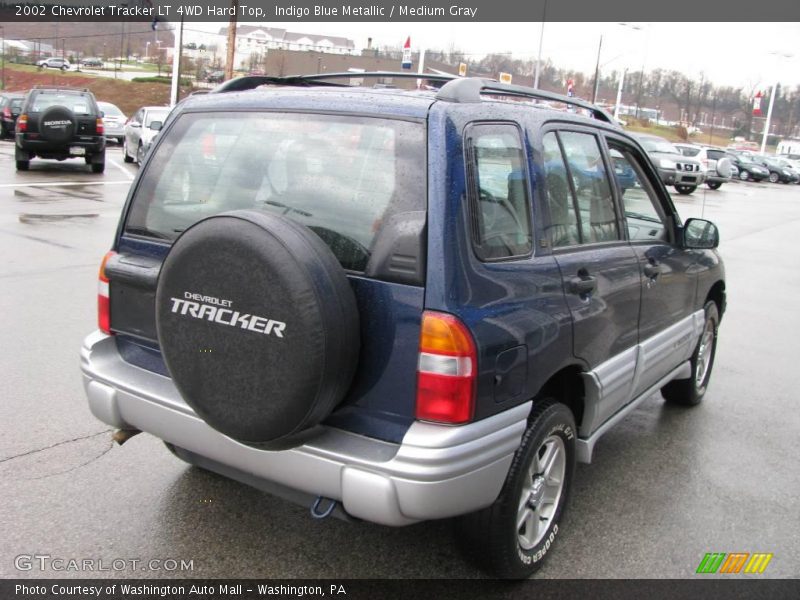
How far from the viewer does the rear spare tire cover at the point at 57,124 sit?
17.4 metres

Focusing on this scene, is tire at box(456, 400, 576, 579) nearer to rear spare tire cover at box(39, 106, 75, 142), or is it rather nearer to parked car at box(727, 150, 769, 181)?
rear spare tire cover at box(39, 106, 75, 142)

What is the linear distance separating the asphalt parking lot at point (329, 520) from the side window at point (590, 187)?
2.96 ft

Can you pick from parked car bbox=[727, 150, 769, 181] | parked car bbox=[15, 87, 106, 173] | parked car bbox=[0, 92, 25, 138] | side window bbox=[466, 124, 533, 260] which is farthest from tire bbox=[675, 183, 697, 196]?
side window bbox=[466, 124, 533, 260]

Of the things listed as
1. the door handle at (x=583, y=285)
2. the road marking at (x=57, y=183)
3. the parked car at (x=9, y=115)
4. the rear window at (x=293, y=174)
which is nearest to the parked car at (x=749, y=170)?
the parked car at (x=9, y=115)

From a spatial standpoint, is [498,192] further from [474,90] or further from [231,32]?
[231,32]

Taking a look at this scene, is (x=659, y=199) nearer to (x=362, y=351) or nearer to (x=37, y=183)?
(x=362, y=351)

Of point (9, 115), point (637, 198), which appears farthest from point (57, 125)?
point (637, 198)

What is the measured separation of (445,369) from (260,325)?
0.62 metres

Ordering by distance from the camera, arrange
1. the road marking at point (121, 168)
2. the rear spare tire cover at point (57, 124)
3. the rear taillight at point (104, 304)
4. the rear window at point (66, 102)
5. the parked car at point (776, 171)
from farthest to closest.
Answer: the parked car at point (776, 171) < the road marking at point (121, 168) < the rear window at point (66, 102) < the rear spare tire cover at point (57, 124) < the rear taillight at point (104, 304)

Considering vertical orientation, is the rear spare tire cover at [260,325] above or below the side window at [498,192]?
below

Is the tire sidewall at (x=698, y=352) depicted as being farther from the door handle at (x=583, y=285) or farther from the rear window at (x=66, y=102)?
the rear window at (x=66, y=102)

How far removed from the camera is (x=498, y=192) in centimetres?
295

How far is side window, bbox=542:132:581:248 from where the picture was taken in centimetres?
324

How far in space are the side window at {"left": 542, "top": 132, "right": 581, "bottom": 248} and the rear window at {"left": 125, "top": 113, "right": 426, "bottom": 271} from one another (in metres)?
0.77
